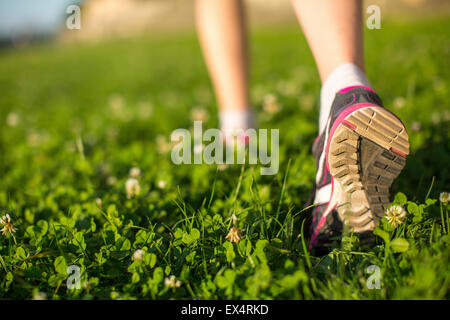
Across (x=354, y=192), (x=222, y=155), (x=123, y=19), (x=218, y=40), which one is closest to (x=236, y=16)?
(x=218, y=40)

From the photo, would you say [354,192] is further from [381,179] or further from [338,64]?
[338,64]

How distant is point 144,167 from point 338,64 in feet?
4.33

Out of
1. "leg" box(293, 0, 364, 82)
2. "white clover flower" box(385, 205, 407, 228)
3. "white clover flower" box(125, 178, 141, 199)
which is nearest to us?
"white clover flower" box(385, 205, 407, 228)

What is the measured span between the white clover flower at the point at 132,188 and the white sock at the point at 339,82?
0.93m

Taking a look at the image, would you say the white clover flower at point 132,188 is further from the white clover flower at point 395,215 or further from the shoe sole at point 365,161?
the white clover flower at point 395,215

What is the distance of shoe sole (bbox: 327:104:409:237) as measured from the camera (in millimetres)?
1134

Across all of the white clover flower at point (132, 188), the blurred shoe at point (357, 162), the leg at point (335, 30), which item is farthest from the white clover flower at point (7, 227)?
the leg at point (335, 30)

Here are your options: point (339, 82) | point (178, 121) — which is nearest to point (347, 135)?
point (339, 82)

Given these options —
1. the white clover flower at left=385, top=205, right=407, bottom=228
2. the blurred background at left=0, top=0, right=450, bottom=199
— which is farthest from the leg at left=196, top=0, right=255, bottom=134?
the white clover flower at left=385, top=205, right=407, bottom=228

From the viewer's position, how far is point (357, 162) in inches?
46.9

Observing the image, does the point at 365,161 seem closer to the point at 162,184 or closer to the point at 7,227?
the point at 162,184

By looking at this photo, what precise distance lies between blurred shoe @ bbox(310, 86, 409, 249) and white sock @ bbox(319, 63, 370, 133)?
0.11 feet

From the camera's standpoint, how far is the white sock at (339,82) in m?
1.29

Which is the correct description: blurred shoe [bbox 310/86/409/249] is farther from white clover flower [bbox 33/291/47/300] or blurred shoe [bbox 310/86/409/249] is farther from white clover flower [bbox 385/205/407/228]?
white clover flower [bbox 33/291/47/300]
